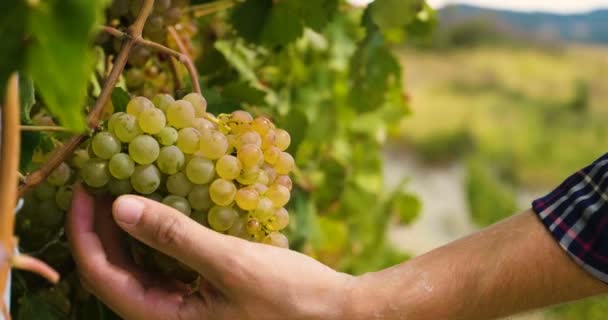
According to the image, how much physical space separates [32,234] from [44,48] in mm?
425

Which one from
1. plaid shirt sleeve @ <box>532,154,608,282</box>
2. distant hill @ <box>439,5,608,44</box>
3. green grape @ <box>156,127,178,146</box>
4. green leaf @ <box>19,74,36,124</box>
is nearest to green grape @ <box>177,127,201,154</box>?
green grape @ <box>156,127,178,146</box>

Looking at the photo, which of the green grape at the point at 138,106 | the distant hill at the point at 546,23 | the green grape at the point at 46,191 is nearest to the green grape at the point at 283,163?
the green grape at the point at 138,106

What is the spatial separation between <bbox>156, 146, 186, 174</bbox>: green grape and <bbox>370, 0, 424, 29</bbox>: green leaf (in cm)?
36

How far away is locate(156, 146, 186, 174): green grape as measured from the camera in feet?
1.86

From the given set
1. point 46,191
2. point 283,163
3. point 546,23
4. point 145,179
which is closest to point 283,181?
point 283,163

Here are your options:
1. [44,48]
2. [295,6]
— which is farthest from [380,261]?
[44,48]

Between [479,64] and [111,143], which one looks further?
[479,64]

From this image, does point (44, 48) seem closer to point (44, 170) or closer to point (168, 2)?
point (44, 170)

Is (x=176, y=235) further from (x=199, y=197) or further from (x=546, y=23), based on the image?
(x=546, y=23)

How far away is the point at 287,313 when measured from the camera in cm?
59

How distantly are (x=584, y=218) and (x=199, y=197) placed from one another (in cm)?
36

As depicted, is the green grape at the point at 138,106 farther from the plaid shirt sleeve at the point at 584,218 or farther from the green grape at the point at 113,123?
the plaid shirt sleeve at the point at 584,218

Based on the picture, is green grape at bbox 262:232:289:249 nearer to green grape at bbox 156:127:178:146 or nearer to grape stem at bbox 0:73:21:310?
green grape at bbox 156:127:178:146

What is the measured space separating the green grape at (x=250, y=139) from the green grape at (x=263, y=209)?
4 centimetres
